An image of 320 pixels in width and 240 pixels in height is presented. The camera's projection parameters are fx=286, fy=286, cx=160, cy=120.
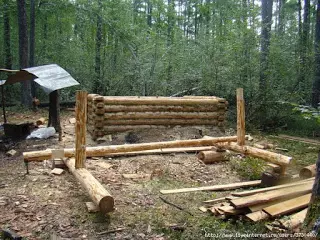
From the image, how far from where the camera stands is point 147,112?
9016mm

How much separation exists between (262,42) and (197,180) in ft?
28.4

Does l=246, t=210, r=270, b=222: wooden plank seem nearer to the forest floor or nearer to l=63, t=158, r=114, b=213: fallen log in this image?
the forest floor

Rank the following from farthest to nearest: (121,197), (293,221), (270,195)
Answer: (121,197) → (270,195) → (293,221)

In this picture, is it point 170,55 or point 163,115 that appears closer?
point 163,115

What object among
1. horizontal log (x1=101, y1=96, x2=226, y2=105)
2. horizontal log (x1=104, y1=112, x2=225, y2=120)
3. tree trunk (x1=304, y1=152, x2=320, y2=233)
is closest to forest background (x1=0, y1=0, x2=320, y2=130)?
horizontal log (x1=104, y1=112, x2=225, y2=120)

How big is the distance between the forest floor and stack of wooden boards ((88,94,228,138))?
1.33 m

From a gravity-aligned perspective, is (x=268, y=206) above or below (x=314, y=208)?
below

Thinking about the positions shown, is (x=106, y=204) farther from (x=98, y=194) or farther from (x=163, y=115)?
(x=163, y=115)

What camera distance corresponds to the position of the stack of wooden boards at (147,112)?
8406mm

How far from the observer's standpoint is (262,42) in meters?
12.1

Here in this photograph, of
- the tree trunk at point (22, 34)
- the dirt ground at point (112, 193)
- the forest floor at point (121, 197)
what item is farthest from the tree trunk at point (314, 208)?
the tree trunk at point (22, 34)

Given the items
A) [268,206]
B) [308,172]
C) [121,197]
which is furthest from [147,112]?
[268,206]

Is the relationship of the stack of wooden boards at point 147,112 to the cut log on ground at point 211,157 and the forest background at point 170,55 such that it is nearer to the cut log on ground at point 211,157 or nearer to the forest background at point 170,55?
the forest background at point 170,55

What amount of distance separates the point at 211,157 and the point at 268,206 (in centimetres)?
280
